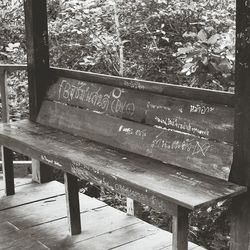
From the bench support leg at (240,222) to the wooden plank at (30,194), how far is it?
189 centimetres

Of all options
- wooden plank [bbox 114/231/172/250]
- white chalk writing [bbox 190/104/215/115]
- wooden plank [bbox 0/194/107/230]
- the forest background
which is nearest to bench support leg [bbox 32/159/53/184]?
wooden plank [bbox 0/194/107/230]

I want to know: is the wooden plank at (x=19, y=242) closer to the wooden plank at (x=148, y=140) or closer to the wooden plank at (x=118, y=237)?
the wooden plank at (x=118, y=237)

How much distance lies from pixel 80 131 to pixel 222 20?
3.29 meters

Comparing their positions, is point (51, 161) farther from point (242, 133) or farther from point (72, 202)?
point (242, 133)

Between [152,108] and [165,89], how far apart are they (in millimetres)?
171

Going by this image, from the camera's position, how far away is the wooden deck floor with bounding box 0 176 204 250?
10.8ft

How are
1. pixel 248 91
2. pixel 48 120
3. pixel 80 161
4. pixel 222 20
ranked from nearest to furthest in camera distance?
pixel 248 91, pixel 80 161, pixel 48 120, pixel 222 20

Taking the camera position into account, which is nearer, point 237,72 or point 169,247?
point 237,72

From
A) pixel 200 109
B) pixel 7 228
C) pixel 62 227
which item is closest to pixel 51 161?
pixel 62 227

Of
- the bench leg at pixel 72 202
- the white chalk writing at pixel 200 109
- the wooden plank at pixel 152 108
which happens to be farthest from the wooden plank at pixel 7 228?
the white chalk writing at pixel 200 109

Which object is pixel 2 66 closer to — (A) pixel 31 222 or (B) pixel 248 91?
(A) pixel 31 222

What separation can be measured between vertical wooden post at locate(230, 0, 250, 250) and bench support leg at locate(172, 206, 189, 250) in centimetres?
33

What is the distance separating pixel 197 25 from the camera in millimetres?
6508

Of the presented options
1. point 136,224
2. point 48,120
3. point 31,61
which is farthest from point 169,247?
point 31,61
